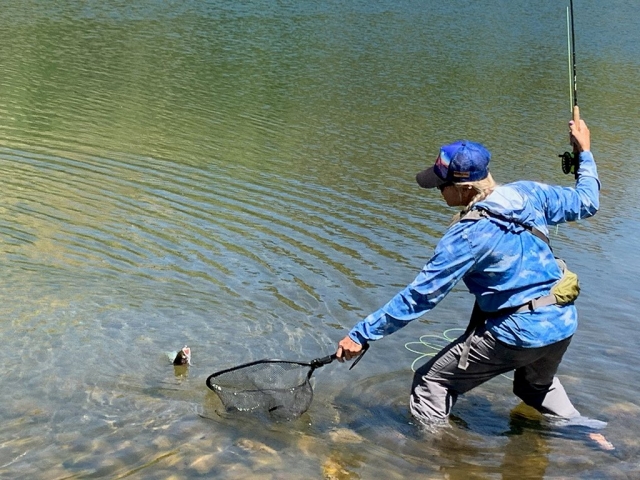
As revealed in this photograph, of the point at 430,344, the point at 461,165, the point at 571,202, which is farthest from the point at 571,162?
the point at 430,344

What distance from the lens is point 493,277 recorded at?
198 inches

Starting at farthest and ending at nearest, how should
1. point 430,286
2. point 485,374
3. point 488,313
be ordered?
point 485,374, point 488,313, point 430,286

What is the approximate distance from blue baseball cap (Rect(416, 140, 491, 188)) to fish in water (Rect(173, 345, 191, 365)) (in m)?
2.81

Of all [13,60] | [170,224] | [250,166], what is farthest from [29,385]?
[13,60]

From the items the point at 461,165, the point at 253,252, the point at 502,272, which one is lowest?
the point at 253,252

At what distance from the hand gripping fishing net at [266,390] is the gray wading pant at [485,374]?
2.77 ft

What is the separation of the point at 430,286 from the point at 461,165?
745 mm

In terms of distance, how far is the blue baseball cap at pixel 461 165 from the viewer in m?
4.95

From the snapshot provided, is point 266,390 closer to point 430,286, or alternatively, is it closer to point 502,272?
point 430,286

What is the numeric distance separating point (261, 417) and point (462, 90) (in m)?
18.4

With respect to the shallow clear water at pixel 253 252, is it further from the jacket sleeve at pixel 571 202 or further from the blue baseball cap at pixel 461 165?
the blue baseball cap at pixel 461 165

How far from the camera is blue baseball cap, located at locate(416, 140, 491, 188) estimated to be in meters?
4.95

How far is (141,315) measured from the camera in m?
7.99

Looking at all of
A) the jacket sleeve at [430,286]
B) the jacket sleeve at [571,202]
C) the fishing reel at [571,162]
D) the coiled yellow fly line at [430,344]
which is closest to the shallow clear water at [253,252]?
the coiled yellow fly line at [430,344]
